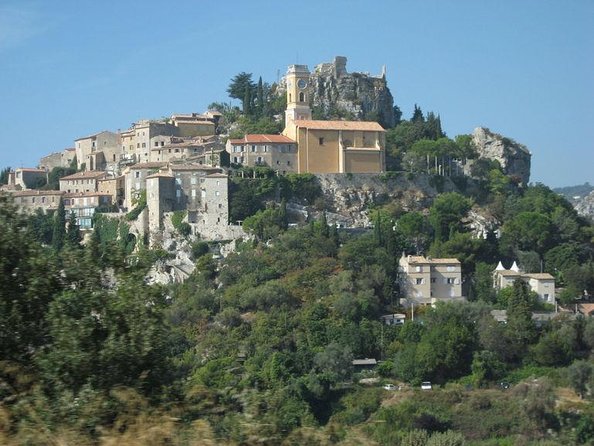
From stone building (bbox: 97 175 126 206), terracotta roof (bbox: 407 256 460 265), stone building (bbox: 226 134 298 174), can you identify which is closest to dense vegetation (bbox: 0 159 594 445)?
terracotta roof (bbox: 407 256 460 265)

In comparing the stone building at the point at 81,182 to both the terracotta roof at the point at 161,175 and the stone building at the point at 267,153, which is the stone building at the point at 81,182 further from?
the stone building at the point at 267,153

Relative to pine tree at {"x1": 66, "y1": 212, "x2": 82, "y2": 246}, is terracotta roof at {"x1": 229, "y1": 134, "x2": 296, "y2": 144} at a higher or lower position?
higher

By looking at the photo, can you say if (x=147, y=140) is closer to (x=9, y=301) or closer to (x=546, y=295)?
(x=546, y=295)

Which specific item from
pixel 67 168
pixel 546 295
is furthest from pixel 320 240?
pixel 67 168

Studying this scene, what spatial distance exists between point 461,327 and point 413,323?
1884mm

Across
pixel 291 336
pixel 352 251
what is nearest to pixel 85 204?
pixel 352 251

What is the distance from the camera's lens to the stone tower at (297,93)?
56469 millimetres

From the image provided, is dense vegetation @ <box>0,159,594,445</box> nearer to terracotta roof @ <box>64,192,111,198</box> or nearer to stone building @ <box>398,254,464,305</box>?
stone building @ <box>398,254,464,305</box>

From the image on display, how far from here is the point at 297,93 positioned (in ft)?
187

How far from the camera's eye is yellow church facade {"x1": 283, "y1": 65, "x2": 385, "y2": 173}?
5097 centimetres

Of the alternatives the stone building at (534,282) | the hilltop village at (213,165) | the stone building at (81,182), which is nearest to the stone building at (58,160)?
the hilltop village at (213,165)

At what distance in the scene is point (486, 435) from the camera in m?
30.9

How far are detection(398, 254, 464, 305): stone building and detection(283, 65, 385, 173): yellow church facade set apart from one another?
8.11 metres

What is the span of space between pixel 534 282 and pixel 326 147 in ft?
39.9
